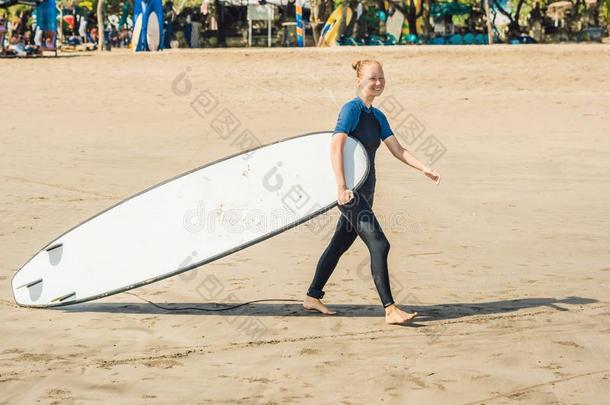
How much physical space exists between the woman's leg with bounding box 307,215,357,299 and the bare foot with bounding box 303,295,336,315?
23 mm

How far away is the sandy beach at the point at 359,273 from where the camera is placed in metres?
4.59

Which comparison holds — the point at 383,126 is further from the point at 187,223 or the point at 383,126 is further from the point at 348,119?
the point at 187,223

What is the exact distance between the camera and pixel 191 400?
4.32 m

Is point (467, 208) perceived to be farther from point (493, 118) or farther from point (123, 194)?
point (493, 118)

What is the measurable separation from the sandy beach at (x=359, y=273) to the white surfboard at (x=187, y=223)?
0.20 metres

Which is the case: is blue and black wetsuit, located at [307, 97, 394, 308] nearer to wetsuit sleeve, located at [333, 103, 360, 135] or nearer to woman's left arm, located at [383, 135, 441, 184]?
wetsuit sleeve, located at [333, 103, 360, 135]

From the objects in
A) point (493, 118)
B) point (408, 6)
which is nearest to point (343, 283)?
point (493, 118)

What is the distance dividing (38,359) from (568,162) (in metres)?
8.43

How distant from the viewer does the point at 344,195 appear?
17.7ft

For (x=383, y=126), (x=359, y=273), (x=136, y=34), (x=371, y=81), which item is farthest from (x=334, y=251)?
(x=136, y=34)

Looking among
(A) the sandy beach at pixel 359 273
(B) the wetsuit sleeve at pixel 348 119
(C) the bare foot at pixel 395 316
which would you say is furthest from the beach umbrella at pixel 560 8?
(C) the bare foot at pixel 395 316

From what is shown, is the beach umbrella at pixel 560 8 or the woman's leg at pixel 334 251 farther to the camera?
the beach umbrella at pixel 560 8

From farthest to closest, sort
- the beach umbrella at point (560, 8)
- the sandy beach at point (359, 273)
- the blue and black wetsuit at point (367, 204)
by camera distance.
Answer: the beach umbrella at point (560, 8), the blue and black wetsuit at point (367, 204), the sandy beach at point (359, 273)

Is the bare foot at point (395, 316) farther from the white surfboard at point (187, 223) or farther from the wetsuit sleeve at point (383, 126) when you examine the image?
the wetsuit sleeve at point (383, 126)
